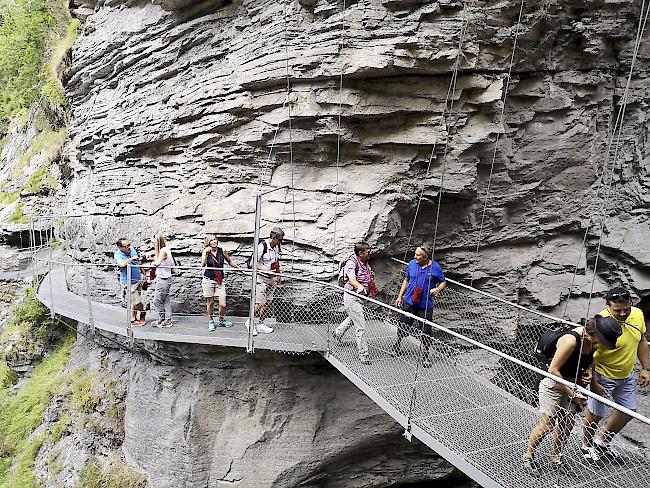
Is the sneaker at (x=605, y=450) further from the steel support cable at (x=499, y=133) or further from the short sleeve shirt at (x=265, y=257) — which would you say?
the steel support cable at (x=499, y=133)

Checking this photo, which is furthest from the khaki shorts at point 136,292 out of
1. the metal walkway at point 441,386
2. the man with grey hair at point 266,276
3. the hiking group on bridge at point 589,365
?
the hiking group on bridge at point 589,365

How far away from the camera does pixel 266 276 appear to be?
6.27 m

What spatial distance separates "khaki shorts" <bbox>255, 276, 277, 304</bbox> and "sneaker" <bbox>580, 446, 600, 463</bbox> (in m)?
3.77

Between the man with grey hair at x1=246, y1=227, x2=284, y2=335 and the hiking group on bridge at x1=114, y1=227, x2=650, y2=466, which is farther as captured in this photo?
the man with grey hair at x1=246, y1=227, x2=284, y2=335

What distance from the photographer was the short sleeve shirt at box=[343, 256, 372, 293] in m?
5.89

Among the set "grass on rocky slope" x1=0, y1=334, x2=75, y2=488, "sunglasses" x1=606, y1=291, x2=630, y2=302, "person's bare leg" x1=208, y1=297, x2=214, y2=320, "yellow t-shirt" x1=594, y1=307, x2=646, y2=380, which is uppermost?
"sunglasses" x1=606, y1=291, x2=630, y2=302

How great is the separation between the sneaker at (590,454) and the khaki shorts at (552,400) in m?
0.37

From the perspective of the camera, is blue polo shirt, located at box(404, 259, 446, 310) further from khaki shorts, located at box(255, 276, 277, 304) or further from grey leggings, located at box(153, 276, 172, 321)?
grey leggings, located at box(153, 276, 172, 321)

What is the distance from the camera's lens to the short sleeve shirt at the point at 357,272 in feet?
19.3

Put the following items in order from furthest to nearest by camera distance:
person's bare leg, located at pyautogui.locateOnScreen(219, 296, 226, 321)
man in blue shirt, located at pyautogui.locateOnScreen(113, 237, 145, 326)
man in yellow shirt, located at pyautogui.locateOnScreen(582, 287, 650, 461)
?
man in blue shirt, located at pyautogui.locateOnScreen(113, 237, 145, 326), person's bare leg, located at pyautogui.locateOnScreen(219, 296, 226, 321), man in yellow shirt, located at pyautogui.locateOnScreen(582, 287, 650, 461)

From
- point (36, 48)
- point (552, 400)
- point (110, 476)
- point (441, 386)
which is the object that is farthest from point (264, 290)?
point (36, 48)

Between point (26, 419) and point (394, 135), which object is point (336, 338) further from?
point (26, 419)

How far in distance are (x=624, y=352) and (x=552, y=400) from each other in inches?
34.9

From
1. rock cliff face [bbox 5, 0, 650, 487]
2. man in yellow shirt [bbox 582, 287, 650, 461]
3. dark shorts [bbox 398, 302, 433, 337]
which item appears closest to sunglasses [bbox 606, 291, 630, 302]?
man in yellow shirt [bbox 582, 287, 650, 461]
